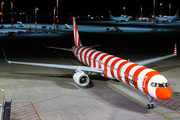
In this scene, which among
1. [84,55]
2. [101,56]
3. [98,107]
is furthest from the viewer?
[84,55]

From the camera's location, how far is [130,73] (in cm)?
2483

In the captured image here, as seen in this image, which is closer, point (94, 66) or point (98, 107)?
point (98, 107)

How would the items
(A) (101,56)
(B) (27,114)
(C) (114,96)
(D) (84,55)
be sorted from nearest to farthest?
(B) (27,114) → (C) (114,96) → (A) (101,56) → (D) (84,55)

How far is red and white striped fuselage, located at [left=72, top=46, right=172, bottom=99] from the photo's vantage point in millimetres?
21516

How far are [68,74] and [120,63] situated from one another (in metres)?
10.8

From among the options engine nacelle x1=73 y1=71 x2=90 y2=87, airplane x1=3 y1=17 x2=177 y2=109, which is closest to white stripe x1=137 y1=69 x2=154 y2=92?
airplane x1=3 y1=17 x2=177 y2=109

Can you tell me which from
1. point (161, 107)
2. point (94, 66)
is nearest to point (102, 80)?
point (94, 66)

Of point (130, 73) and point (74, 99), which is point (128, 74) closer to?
point (130, 73)

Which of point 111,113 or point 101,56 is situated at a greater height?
point 101,56

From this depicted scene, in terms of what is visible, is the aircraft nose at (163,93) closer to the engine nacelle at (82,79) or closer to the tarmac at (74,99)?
the tarmac at (74,99)

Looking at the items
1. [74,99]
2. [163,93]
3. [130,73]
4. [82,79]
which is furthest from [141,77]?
[82,79]

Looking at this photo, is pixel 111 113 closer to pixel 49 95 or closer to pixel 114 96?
pixel 114 96

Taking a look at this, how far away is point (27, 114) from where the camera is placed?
21766 millimetres

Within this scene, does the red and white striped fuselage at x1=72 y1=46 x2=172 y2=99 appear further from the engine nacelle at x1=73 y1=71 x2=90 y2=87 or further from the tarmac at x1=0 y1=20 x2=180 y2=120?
the engine nacelle at x1=73 y1=71 x2=90 y2=87
